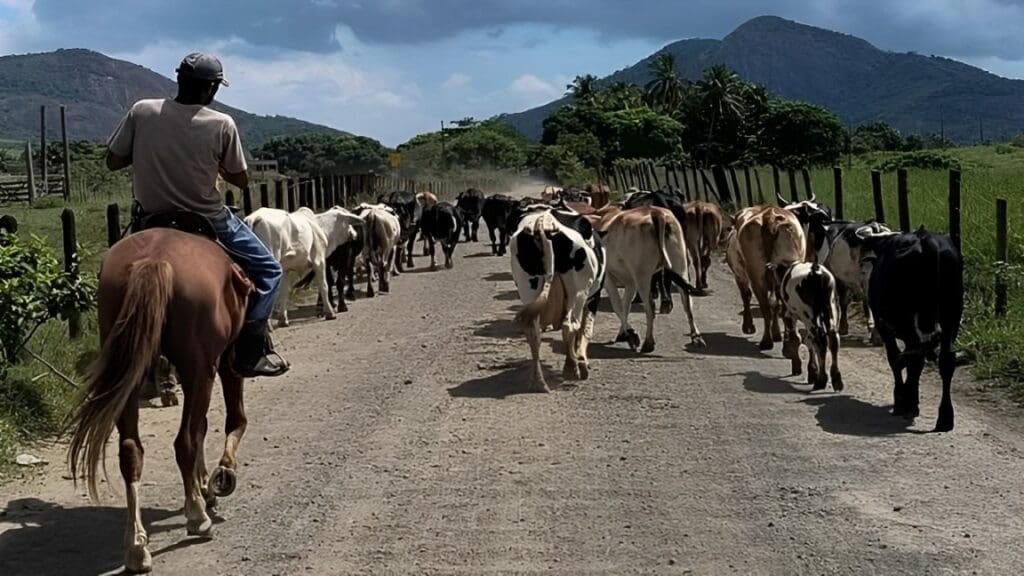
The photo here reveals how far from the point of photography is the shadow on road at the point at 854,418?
8.64 meters

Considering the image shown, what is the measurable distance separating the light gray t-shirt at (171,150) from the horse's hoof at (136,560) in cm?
206

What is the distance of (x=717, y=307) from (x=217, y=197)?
10.2m

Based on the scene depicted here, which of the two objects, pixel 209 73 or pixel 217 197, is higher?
pixel 209 73

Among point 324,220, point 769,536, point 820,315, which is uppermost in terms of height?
point 324,220

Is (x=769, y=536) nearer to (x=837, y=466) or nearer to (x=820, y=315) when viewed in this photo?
(x=837, y=466)

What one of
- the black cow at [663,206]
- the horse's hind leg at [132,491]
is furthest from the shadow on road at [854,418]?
the horse's hind leg at [132,491]

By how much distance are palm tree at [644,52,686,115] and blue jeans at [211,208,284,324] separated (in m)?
Answer: 102

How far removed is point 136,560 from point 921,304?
6062 mm

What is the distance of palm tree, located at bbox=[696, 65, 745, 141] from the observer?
88.8m

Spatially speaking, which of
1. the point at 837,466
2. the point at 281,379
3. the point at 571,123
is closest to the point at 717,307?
the point at 281,379

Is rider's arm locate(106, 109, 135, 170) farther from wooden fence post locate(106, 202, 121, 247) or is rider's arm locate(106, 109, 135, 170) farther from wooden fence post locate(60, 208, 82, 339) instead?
wooden fence post locate(106, 202, 121, 247)

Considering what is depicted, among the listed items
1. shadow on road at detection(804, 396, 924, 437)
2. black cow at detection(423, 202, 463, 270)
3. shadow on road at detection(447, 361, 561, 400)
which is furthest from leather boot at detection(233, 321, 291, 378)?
black cow at detection(423, 202, 463, 270)

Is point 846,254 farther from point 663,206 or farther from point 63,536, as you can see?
point 63,536

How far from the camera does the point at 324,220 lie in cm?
1748
